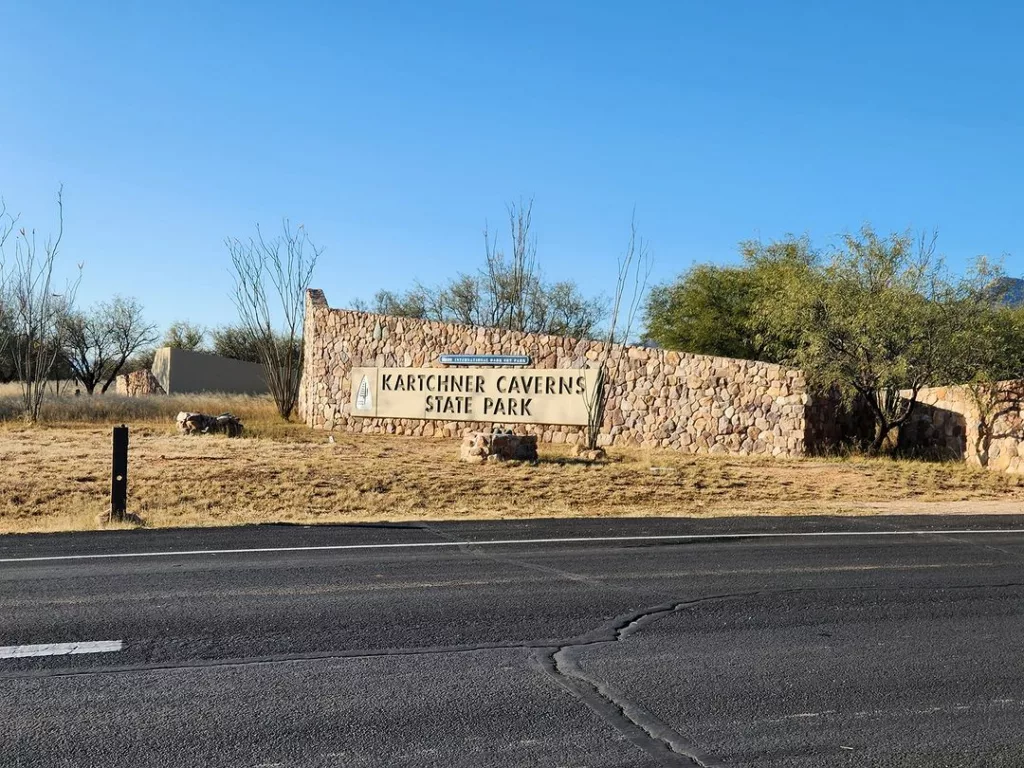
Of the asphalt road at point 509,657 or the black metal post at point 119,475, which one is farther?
the black metal post at point 119,475

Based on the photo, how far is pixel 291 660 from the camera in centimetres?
609

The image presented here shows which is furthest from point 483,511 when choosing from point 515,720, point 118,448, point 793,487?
point 515,720

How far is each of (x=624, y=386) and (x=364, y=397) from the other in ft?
27.0

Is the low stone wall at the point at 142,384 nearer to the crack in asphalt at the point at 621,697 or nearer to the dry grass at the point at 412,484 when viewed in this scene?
the dry grass at the point at 412,484

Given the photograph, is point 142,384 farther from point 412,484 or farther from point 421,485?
point 421,485

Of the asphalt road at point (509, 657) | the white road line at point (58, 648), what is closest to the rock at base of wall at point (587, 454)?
the asphalt road at point (509, 657)

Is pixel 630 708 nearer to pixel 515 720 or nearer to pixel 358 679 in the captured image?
pixel 515 720

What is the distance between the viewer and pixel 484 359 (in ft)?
90.7

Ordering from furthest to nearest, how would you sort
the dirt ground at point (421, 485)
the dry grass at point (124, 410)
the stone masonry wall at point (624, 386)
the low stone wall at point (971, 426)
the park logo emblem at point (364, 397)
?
the dry grass at point (124, 410) → the park logo emblem at point (364, 397) → the stone masonry wall at point (624, 386) → the low stone wall at point (971, 426) → the dirt ground at point (421, 485)

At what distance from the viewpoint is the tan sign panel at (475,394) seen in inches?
1048

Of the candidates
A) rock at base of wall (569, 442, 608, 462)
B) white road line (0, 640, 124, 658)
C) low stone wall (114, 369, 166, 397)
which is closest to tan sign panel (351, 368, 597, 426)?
rock at base of wall (569, 442, 608, 462)

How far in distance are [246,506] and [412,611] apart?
9.21 meters

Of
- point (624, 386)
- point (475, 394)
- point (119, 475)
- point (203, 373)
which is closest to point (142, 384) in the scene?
point (203, 373)

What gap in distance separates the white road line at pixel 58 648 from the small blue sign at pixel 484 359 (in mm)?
20892
